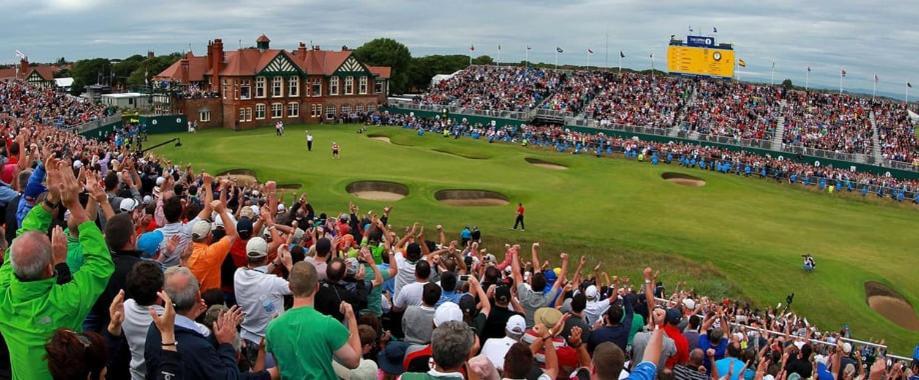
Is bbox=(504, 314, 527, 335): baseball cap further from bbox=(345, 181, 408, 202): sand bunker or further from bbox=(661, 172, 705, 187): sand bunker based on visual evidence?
bbox=(661, 172, 705, 187): sand bunker

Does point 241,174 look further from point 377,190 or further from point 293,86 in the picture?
point 293,86

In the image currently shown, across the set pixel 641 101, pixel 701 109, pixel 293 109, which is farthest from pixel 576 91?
pixel 293 109

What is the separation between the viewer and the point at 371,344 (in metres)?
6.77

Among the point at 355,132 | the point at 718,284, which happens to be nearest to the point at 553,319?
the point at 718,284

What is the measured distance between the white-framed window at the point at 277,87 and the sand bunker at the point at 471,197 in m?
36.3

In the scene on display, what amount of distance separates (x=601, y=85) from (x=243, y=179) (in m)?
43.4

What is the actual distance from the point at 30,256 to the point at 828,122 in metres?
63.1

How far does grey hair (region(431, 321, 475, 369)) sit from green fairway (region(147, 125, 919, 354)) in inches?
783

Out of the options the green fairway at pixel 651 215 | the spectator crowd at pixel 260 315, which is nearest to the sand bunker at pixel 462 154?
the green fairway at pixel 651 215

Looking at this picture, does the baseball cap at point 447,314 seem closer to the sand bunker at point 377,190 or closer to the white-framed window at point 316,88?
the sand bunker at point 377,190

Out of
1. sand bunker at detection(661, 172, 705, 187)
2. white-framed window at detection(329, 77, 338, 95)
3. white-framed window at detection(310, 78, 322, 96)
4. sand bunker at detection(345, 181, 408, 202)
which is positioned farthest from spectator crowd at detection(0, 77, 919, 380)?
white-framed window at detection(329, 77, 338, 95)

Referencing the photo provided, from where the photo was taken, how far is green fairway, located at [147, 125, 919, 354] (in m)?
24.8

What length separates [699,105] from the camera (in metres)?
63.4

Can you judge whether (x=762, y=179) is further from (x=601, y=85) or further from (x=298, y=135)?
(x=298, y=135)
